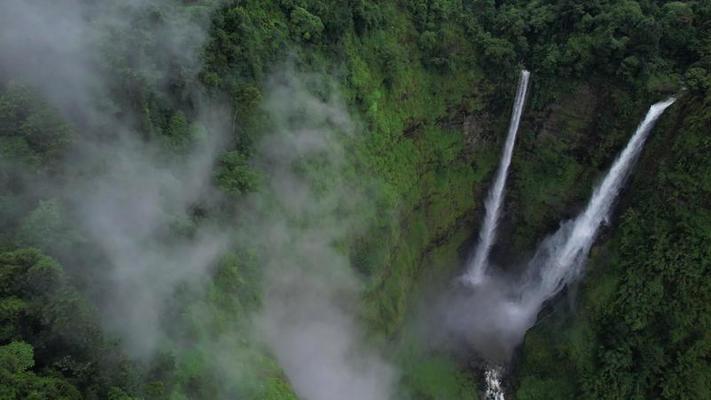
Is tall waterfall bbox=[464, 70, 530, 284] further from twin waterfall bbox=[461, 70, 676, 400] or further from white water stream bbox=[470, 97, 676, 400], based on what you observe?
white water stream bbox=[470, 97, 676, 400]

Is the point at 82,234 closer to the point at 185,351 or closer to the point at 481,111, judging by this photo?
the point at 185,351

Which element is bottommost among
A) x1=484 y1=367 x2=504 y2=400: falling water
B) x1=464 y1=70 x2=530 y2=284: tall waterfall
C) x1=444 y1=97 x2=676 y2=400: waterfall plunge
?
x1=484 y1=367 x2=504 y2=400: falling water

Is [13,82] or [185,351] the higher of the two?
[13,82]

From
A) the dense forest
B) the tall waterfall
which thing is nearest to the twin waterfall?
the tall waterfall

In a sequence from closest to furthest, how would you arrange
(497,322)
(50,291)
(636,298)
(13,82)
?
(50,291), (13,82), (636,298), (497,322)

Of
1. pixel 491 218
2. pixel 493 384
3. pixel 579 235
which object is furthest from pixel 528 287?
pixel 493 384

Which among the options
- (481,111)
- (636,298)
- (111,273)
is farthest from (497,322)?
(111,273)

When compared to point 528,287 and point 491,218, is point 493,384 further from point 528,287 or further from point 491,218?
point 491,218
